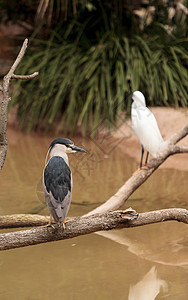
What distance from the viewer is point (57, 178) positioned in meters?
1.65

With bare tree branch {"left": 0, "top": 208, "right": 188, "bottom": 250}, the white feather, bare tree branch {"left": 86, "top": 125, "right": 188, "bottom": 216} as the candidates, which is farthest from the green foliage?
bare tree branch {"left": 0, "top": 208, "right": 188, "bottom": 250}

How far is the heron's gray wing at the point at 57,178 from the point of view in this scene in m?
1.64

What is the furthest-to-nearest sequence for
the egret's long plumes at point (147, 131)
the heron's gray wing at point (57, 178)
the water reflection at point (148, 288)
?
the egret's long plumes at point (147, 131) → the water reflection at point (148, 288) → the heron's gray wing at point (57, 178)

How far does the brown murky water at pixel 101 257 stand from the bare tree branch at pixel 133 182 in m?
0.20

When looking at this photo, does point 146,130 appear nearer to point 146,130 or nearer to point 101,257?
point 146,130

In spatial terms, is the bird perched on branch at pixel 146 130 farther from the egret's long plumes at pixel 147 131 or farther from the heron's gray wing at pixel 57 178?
the heron's gray wing at pixel 57 178

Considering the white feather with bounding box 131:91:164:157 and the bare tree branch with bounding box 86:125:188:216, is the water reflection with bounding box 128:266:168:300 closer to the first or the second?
the bare tree branch with bounding box 86:125:188:216

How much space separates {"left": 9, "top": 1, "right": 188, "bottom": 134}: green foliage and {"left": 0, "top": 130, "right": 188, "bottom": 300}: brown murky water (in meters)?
1.50

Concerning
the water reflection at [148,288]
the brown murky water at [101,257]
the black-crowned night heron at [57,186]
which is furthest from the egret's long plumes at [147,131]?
the black-crowned night heron at [57,186]

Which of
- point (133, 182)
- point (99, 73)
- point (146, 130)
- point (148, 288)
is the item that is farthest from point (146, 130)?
point (99, 73)

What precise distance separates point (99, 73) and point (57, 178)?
3.89 meters

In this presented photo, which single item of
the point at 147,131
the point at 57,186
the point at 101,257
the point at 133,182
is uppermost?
the point at 57,186

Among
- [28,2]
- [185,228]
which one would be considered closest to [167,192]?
[185,228]

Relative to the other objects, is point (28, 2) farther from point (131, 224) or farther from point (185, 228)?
point (131, 224)
